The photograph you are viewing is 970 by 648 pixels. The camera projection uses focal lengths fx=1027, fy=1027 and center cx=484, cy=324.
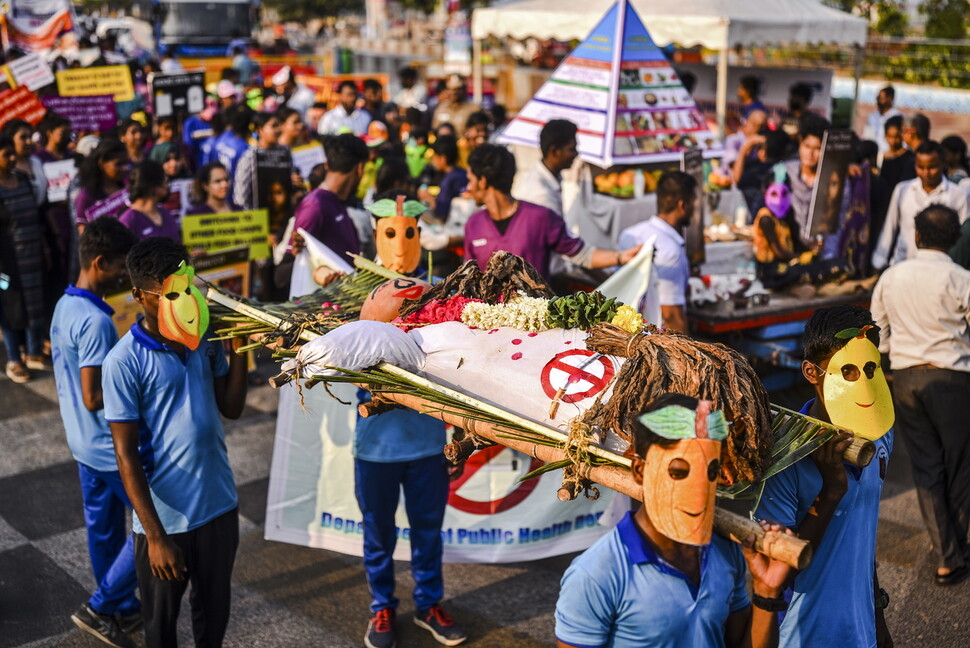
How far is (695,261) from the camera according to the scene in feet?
23.5

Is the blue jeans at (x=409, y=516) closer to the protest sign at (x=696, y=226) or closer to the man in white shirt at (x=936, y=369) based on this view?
the man in white shirt at (x=936, y=369)

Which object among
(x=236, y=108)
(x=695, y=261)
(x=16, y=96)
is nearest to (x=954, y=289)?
(x=695, y=261)

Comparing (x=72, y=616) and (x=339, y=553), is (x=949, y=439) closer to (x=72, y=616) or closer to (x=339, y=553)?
(x=339, y=553)

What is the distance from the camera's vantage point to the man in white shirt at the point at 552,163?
20.9 feet

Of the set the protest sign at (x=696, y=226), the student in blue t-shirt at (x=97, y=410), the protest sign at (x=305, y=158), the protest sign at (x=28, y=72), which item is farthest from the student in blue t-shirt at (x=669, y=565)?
the protest sign at (x=28, y=72)

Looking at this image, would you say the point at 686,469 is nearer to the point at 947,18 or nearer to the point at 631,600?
the point at 631,600

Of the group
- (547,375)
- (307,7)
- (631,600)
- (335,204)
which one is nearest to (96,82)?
(335,204)

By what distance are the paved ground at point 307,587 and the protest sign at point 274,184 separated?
2.59 metres

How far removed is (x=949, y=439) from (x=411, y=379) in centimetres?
309

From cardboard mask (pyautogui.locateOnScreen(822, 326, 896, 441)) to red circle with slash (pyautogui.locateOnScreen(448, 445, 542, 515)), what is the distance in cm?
271

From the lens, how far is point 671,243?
5812mm

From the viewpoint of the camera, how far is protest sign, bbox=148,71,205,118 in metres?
10.6

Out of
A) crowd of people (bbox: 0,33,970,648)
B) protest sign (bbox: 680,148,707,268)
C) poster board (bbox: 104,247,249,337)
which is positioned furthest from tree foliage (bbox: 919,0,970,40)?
poster board (bbox: 104,247,249,337)

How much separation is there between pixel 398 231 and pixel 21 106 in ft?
22.3
